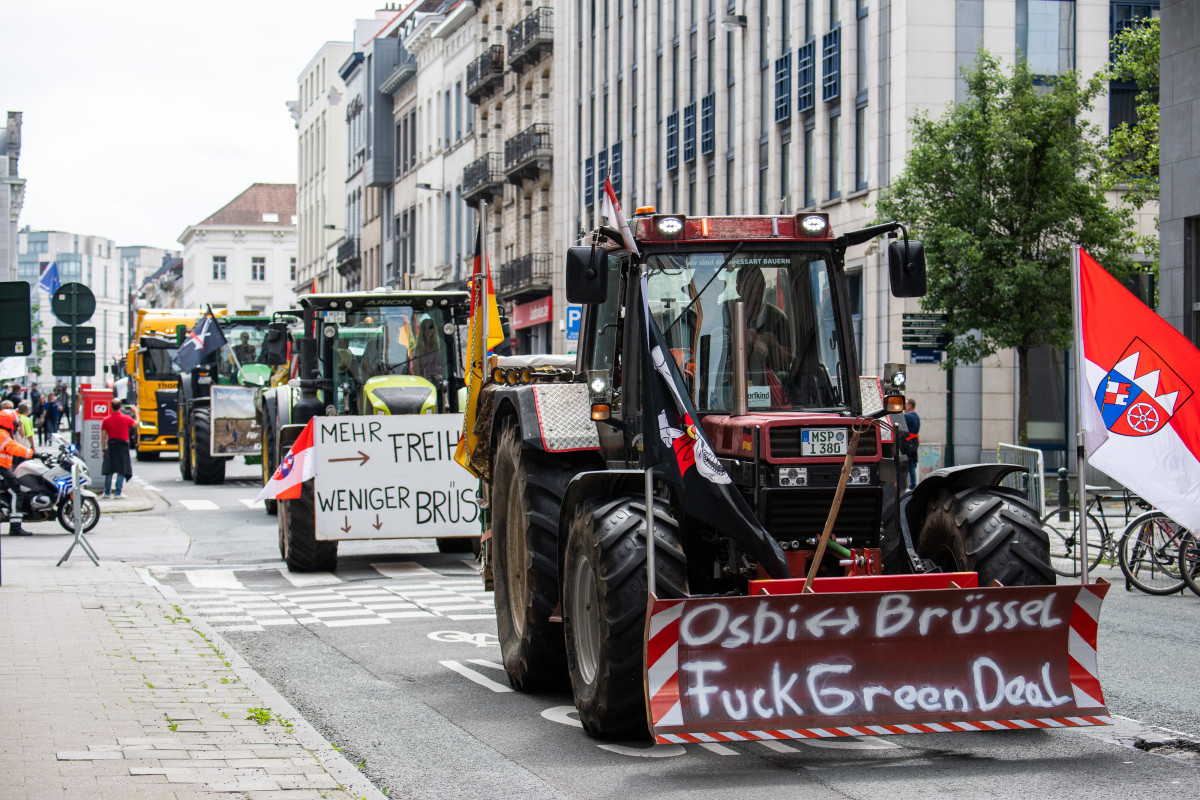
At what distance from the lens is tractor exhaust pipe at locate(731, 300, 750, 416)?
7.89 m

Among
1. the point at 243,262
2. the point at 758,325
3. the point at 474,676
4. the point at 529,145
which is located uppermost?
the point at 243,262

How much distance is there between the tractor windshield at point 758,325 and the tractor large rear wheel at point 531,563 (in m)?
1.10

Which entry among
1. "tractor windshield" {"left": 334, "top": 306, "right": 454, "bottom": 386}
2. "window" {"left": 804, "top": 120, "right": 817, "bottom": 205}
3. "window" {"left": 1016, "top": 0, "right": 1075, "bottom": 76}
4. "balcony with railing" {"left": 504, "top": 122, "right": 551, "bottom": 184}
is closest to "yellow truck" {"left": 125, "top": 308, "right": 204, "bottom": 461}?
"window" {"left": 804, "top": 120, "right": 817, "bottom": 205}

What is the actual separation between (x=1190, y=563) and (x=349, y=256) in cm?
8046

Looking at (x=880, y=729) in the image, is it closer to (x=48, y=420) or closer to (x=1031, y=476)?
(x=1031, y=476)

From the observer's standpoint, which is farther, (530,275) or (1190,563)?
(530,275)

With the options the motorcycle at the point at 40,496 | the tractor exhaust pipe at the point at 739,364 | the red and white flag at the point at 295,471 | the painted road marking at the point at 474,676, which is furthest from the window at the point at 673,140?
the tractor exhaust pipe at the point at 739,364

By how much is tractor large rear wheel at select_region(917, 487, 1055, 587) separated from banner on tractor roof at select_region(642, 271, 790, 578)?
1.03 m

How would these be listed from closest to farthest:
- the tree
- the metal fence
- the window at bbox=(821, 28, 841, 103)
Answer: the metal fence < the tree < the window at bbox=(821, 28, 841, 103)

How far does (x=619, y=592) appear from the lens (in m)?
7.07

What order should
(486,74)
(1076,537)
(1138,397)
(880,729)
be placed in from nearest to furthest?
(880,729)
(1138,397)
(1076,537)
(486,74)

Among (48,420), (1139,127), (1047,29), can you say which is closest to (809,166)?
(1047,29)

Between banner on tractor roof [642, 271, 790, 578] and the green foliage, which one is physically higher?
the green foliage

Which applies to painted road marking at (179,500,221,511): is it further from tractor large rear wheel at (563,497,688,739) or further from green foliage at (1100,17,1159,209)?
tractor large rear wheel at (563,497,688,739)
